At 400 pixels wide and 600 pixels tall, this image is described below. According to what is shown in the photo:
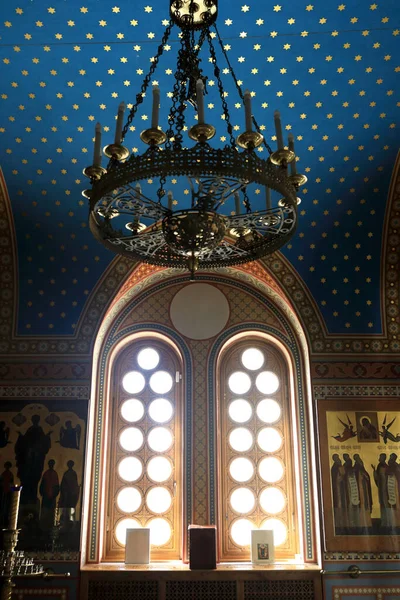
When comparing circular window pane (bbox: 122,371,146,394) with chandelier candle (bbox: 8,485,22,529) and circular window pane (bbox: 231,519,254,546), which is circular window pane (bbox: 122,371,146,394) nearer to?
circular window pane (bbox: 231,519,254,546)

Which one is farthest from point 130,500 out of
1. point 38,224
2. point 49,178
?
point 49,178

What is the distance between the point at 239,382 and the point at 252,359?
0.45 metres

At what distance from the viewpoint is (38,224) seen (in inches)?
322

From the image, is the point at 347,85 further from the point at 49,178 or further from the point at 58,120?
the point at 49,178

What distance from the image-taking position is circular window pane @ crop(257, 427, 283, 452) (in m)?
8.95

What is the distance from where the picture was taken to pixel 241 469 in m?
8.84

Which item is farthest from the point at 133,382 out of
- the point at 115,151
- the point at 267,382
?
the point at 115,151

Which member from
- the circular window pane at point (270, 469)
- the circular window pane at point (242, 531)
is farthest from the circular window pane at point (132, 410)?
the circular window pane at point (242, 531)

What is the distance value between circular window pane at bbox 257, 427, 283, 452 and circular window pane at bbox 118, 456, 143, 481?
1898 millimetres

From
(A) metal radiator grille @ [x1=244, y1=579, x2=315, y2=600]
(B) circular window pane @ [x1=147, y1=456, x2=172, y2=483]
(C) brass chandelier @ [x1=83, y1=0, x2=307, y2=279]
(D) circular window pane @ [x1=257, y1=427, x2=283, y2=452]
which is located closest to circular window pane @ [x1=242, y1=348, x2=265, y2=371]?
(D) circular window pane @ [x1=257, y1=427, x2=283, y2=452]

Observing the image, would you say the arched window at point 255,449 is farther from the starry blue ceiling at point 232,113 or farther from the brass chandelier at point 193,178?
the brass chandelier at point 193,178

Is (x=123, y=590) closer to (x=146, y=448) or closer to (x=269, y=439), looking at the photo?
(x=146, y=448)

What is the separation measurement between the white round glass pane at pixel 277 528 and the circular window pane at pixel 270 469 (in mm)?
583

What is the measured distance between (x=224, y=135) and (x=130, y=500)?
215 inches
